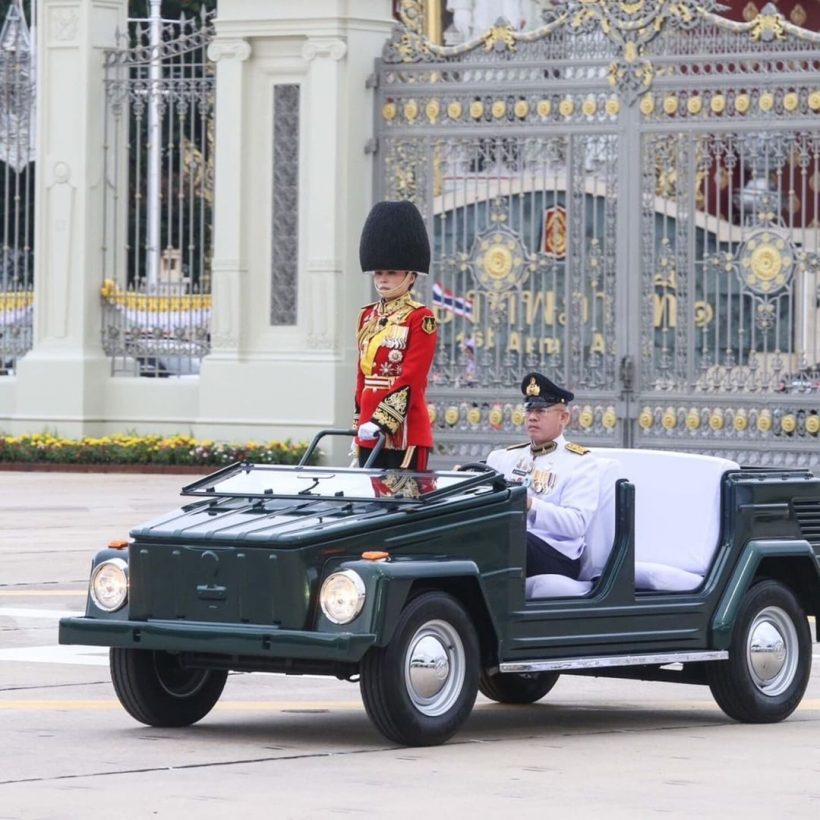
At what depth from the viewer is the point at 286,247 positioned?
21.6m

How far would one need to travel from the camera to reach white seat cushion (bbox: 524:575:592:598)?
9.07m

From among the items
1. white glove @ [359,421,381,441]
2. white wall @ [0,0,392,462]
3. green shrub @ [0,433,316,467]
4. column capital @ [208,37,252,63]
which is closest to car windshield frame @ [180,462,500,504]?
white glove @ [359,421,381,441]

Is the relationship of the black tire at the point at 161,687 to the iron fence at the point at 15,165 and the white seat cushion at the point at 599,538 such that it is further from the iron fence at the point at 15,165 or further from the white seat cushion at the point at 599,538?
the iron fence at the point at 15,165

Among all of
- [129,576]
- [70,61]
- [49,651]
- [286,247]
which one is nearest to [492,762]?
[129,576]

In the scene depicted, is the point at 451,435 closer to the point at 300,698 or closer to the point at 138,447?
the point at 138,447

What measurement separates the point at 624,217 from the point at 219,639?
12.5m

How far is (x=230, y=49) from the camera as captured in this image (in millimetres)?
21609

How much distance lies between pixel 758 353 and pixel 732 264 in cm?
74

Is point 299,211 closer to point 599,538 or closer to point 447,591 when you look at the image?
point 599,538

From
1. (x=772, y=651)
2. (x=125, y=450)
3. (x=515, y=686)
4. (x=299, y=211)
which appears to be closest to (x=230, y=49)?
(x=299, y=211)

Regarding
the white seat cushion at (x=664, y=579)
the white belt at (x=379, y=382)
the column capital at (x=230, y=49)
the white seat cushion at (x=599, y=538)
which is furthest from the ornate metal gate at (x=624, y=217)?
the white seat cushion at (x=599, y=538)

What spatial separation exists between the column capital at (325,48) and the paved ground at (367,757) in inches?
413

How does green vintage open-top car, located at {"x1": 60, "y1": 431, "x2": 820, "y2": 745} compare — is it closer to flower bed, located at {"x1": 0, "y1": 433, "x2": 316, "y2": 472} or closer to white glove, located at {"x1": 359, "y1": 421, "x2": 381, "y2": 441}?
white glove, located at {"x1": 359, "y1": 421, "x2": 381, "y2": 441}

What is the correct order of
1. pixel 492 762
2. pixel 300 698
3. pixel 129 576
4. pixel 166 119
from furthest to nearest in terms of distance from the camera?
pixel 166 119, pixel 300 698, pixel 129 576, pixel 492 762
